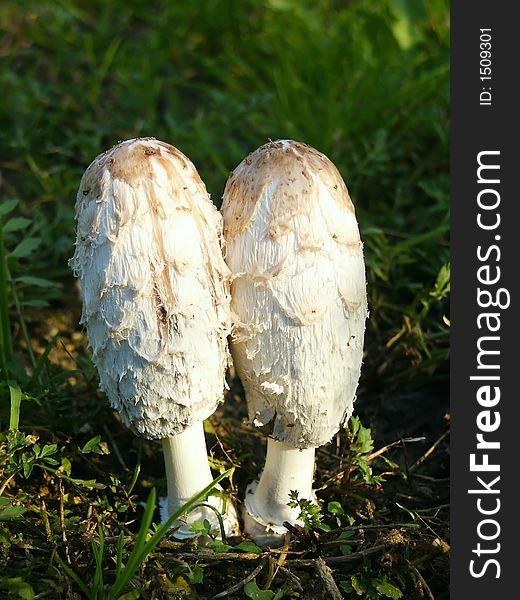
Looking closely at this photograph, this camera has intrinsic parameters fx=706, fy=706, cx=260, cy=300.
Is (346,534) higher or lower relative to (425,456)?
lower

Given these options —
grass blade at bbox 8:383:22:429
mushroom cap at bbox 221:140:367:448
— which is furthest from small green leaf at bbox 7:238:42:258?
mushroom cap at bbox 221:140:367:448

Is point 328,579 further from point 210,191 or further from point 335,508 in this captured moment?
point 210,191

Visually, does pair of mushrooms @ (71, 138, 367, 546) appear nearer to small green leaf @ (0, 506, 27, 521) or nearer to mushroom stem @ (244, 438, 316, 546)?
mushroom stem @ (244, 438, 316, 546)

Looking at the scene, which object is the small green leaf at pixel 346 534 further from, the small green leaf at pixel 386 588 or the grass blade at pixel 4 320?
the grass blade at pixel 4 320

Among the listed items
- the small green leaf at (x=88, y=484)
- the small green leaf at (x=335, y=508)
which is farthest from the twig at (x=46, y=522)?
the small green leaf at (x=335, y=508)

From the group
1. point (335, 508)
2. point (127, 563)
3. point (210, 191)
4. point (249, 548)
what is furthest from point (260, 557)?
point (210, 191)

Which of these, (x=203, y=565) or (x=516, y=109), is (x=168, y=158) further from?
(x=516, y=109)
